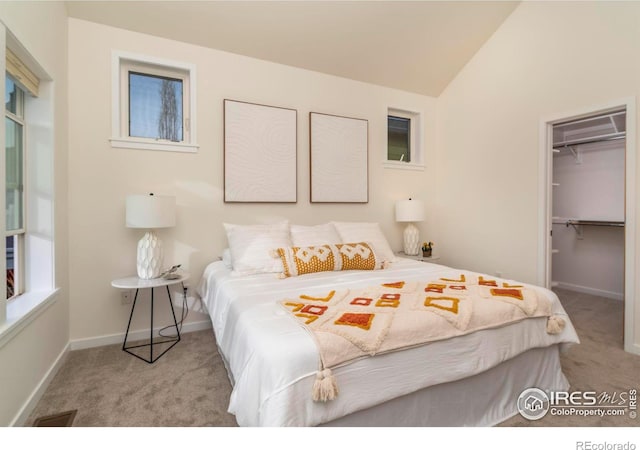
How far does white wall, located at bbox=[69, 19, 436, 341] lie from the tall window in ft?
1.57

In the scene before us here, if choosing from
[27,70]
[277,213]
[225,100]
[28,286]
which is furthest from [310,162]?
[28,286]

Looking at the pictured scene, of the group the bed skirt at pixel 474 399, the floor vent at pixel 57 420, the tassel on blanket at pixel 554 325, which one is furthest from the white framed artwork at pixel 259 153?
the tassel on blanket at pixel 554 325

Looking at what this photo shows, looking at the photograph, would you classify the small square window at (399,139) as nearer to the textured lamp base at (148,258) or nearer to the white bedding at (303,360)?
the white bedding at (303,360)

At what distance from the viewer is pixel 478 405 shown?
1.64m

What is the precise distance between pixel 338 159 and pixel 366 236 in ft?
3.28

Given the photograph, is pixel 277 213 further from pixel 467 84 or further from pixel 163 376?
pixel 467 84

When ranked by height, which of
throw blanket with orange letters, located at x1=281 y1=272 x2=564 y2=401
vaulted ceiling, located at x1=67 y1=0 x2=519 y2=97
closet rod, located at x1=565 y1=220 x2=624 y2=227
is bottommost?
throw blanket with orange letters, located at x1=281 y1=272 x2=564 y2=401

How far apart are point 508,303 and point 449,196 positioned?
259 cm

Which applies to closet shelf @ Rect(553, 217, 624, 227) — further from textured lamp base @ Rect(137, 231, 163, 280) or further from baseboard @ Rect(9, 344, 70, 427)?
baseboard @ Rect(9, 344, 70, 427)

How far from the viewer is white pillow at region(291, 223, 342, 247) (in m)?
2.82

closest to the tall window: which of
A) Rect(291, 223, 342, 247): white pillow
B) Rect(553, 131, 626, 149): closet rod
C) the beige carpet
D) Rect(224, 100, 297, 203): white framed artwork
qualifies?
the beige carpet

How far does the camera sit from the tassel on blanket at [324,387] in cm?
119
